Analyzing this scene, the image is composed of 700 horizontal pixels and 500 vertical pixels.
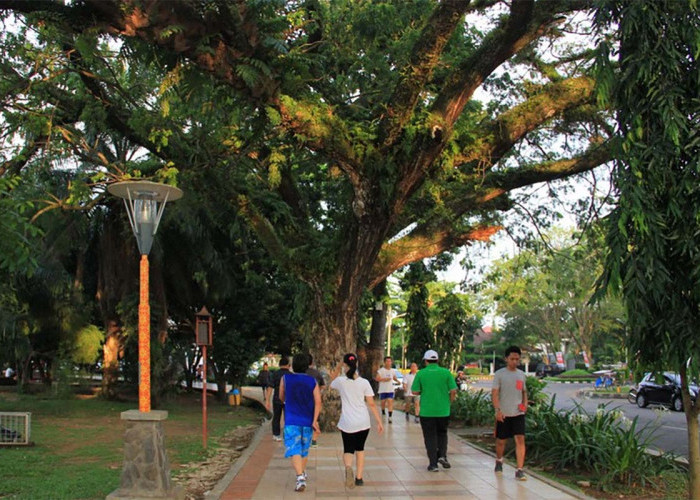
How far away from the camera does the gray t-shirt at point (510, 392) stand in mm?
8695

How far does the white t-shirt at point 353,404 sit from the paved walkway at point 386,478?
2.66ft

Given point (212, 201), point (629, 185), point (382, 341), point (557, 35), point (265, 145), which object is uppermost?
point (557, 35)

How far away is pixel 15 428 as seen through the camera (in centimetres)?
1198

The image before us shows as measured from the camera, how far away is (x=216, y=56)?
27.6ft

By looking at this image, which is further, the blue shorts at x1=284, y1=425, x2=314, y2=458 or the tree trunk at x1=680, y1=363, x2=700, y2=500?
the blue shorts at x1=284, y1=425, x2=314, y2=458

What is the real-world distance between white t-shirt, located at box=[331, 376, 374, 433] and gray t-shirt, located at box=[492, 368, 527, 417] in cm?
199

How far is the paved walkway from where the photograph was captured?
304 inches

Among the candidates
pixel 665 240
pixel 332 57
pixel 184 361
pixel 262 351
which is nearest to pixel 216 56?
pixel 665 240

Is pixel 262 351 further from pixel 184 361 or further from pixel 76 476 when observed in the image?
→ pixel 76 476

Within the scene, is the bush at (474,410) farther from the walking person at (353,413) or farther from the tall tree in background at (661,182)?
the tall tree in background at (661,182)

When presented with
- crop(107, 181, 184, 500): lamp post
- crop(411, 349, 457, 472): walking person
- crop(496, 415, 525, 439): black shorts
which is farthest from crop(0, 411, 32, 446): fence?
crop(496, 415, 525, 439): black shorts

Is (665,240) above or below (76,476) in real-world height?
above

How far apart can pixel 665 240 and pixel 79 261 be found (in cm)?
2082

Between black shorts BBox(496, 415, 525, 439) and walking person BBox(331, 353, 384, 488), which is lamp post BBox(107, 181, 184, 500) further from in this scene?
black shorts BBox(496, 415, 525, 439)
